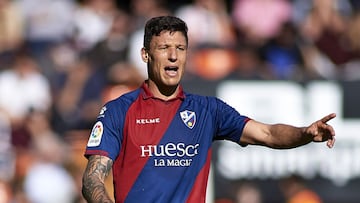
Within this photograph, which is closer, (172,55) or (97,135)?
(97,135)

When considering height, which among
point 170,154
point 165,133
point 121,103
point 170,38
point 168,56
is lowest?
point 170,154

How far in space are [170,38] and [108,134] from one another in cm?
75

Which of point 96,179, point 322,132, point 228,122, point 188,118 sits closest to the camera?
point 96,179

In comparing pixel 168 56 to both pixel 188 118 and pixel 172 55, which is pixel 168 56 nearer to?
pixel 172 55

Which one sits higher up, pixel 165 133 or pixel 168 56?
pixel 168 56

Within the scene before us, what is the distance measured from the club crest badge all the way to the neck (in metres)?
0.15

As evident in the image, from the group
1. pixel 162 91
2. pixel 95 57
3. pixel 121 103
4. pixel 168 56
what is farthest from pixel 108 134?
pixel 95 57

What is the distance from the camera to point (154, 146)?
6.74m

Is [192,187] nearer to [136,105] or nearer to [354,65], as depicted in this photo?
[136,105]

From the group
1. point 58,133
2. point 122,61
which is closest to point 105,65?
point 122,61

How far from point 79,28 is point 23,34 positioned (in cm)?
83

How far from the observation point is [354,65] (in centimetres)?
1415

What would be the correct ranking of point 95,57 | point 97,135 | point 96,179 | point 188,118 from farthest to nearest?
point 95,57
point 188,118
point 97,135
point 96,179

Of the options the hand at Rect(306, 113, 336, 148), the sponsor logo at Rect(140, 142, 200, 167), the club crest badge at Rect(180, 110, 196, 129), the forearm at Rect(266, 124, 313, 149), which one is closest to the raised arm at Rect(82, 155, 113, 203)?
the sponsor logo at Rect(140, 142, 200, 167)
